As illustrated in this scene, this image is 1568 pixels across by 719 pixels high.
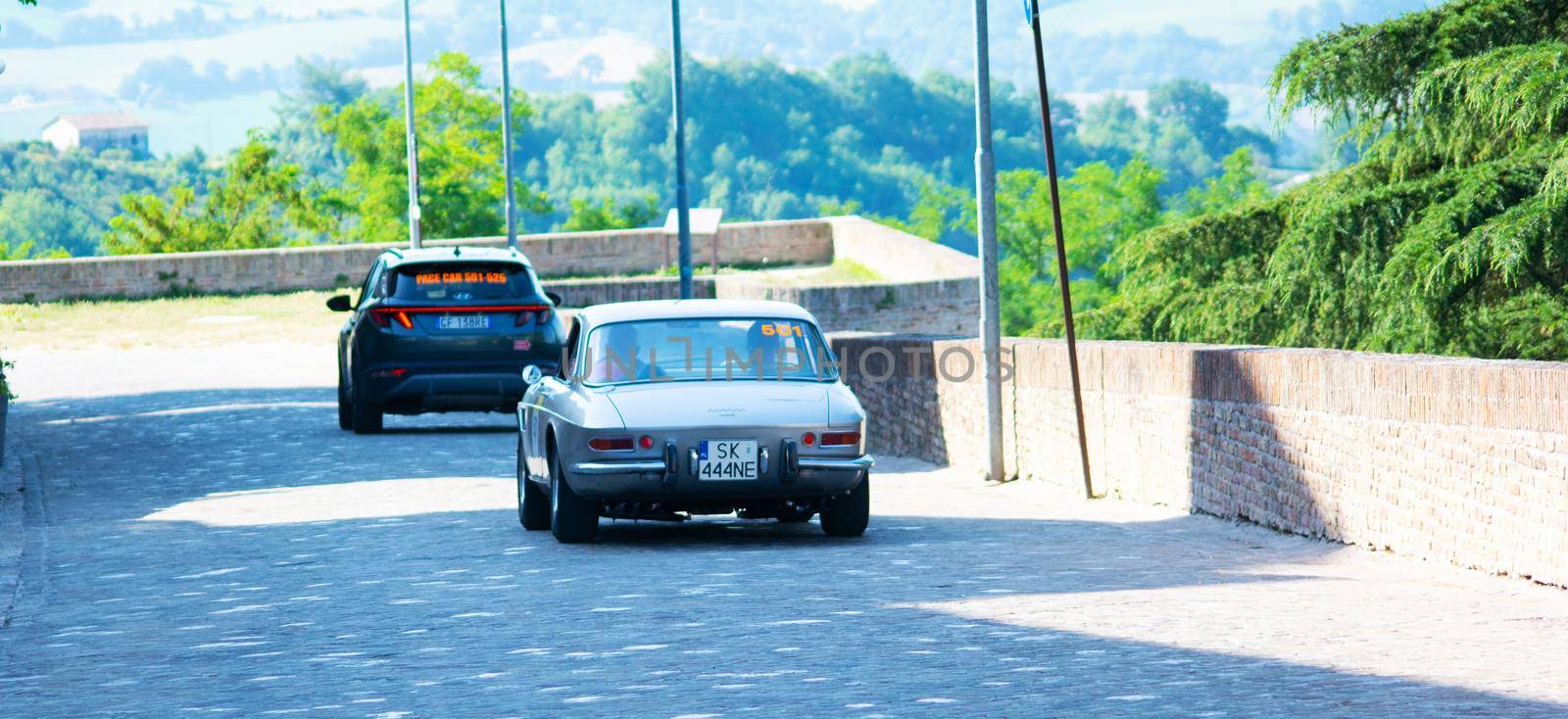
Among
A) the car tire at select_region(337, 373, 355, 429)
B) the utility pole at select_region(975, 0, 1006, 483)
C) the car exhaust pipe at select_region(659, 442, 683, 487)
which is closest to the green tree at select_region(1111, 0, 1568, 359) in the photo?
the utility pole at select_region(975, 0, 1006, 483)

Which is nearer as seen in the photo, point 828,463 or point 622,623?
point 622,623

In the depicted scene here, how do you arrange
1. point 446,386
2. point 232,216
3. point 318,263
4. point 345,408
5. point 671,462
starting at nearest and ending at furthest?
1. point 671,462
2. point 446,386
3. point 345,408
4. point 318,263
5. point 232,216

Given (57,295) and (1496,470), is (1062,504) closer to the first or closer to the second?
(1496,470)

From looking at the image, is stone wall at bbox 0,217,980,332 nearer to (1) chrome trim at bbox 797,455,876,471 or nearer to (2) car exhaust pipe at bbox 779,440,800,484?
(1) chrome trim at bbox 797,455,876,471

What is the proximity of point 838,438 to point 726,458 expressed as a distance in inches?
24.0

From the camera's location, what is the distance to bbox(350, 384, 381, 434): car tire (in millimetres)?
20578

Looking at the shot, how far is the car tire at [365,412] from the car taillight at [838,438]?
9.47 metres

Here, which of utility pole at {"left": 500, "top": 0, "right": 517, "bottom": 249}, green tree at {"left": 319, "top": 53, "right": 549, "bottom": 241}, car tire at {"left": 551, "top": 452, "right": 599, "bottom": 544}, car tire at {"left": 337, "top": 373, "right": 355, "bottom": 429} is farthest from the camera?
green tree at {"left": 319, "top": 53, "right": 549, "bottom": 241}

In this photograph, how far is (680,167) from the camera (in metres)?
36.5

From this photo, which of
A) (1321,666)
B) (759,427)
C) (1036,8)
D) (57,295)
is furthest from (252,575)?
(57,295)

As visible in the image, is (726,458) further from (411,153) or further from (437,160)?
(437,160)

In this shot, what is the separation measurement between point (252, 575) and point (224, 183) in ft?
241

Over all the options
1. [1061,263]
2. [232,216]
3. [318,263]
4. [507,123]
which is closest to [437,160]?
[232,216]

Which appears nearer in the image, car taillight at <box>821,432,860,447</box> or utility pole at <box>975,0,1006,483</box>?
car taillight at <box>821,432,860,447</box>
